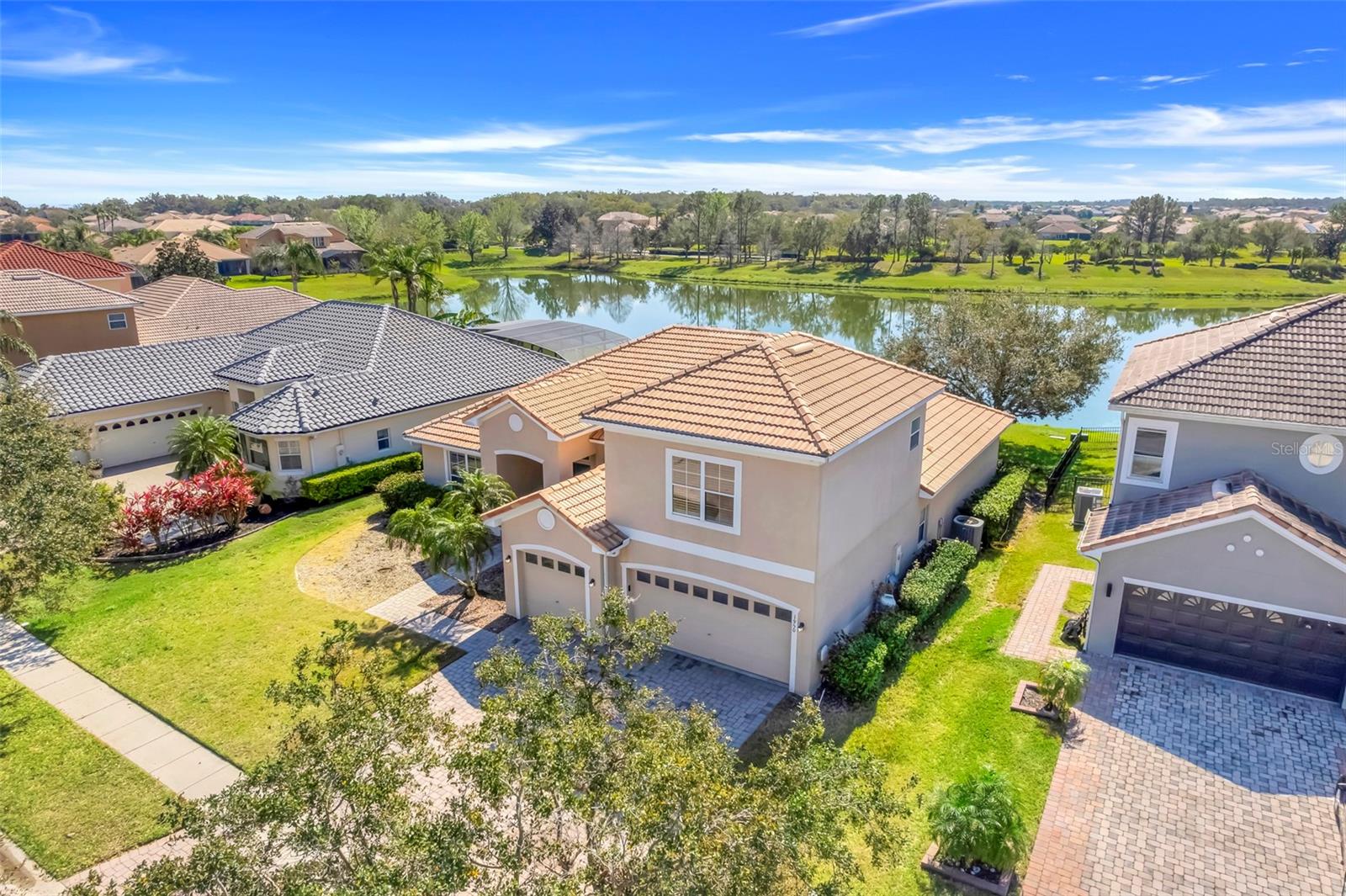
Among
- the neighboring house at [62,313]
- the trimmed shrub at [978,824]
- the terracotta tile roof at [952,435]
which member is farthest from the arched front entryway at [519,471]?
the neighboring house at [62,313]

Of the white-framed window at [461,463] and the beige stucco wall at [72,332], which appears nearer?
the white-framed window at [461,463]

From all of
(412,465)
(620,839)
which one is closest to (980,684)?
(620,839)

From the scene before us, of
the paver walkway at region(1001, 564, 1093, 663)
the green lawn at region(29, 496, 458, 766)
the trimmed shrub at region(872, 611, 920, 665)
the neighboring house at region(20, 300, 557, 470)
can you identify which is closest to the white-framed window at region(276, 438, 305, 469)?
the neighboring house at region(20, 300, 557, 470)

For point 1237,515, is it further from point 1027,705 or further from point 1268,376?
point 1027,705

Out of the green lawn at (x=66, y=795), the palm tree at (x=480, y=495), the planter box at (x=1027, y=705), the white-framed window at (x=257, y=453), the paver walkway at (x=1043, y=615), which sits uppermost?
the palm tree at (x=480, y=495)

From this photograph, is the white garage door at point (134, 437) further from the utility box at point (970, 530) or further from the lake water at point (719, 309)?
the lake water at point (719, 309)

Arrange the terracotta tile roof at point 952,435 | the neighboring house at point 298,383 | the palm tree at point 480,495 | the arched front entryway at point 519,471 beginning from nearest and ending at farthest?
the palm tree at point 480,495
the terracotta tile roof at point 952,435
the arched front entryway at point 519,471
the neighboring house at point 298,383

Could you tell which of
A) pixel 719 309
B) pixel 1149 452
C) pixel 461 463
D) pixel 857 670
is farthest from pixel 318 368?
pixel 719 309
